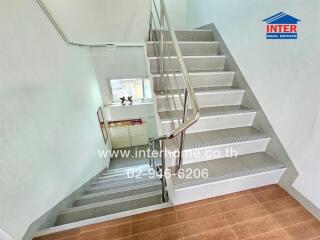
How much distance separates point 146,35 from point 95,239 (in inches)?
97.6

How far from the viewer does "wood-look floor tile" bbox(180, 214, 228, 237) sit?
1.27m

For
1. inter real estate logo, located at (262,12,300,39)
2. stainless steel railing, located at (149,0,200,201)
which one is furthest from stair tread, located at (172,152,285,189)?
inter real estate logo, located at (262,12,300,39)

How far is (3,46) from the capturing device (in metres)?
1.10

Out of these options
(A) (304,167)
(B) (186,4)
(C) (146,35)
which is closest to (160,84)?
(C) (146,35)

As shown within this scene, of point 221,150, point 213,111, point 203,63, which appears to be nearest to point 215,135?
point 221,150

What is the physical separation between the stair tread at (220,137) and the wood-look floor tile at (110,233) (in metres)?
0.77

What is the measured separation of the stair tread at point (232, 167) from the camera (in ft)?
4.62

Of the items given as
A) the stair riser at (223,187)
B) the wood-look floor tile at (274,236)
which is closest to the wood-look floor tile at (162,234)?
the stair riser at (223,187)

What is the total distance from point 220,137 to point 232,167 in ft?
1.03

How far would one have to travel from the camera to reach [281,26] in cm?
145

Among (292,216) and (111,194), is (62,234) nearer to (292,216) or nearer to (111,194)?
(111,194)

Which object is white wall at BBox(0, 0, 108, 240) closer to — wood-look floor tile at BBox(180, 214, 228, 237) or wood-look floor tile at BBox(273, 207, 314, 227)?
wood-look floor tile at BBox(180, 214, 228, 237)

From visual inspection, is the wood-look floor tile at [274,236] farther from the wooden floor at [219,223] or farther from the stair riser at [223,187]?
the stair riser at [223,187]

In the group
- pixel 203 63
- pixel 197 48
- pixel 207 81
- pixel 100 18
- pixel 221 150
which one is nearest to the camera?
pixel 221 150
